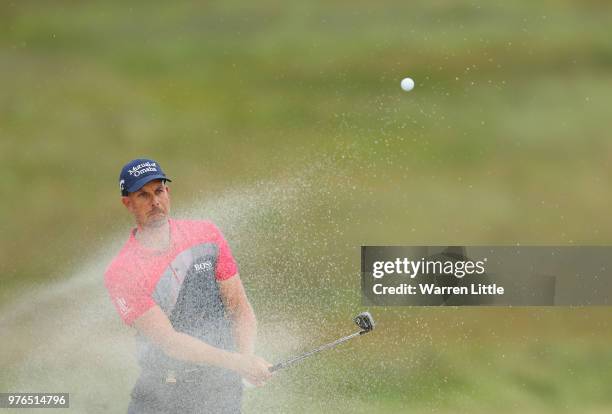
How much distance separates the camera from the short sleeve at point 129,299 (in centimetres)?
329

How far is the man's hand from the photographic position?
10.6 feet

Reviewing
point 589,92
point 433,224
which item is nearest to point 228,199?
point 433,224

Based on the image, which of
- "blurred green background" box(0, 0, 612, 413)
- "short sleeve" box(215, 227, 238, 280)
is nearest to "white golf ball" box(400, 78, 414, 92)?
"blurred green background" box(0, 0, 612, 413)

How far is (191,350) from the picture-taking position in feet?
10.7

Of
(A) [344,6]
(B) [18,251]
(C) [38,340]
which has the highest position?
(A) [344,6]

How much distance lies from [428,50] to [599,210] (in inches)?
45.9

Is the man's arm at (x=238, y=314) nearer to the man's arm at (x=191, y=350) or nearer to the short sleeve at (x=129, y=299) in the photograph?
the man's arm at (x=191, y=350)

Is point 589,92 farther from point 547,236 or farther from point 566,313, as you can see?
point 566,313

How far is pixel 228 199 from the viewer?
14.2ft

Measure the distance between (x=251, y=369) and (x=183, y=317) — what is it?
32cm

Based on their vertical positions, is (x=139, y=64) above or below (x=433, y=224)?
above

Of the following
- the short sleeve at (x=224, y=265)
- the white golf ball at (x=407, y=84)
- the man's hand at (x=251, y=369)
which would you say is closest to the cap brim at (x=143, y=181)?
the short sleeve at (x=224, y=265)

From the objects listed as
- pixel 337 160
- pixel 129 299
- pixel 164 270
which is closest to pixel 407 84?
pixel 337 160

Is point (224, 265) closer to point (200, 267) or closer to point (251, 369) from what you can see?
point (200, 267)
